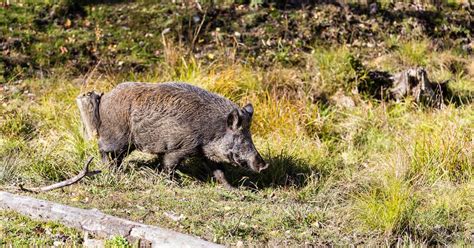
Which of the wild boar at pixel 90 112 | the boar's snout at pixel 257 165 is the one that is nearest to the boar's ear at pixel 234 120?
the boar's snout at pixel 257 165

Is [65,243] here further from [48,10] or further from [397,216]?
[48,10]

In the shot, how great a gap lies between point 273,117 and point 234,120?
1.80 m

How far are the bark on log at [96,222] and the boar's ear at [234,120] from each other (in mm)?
1973

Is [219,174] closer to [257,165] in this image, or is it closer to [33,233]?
[257,165]

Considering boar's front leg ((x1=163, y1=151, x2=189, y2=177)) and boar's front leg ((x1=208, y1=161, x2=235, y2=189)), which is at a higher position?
boar's front leg ((x1=163, y1=151, x2=189, y2=177))

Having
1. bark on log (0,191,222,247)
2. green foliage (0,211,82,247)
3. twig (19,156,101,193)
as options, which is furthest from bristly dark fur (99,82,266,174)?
green foliage (0,211,82,247)

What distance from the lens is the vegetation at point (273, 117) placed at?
622 centimetres

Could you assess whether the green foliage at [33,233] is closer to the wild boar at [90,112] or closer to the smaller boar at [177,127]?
the smaller boar at [177,127]

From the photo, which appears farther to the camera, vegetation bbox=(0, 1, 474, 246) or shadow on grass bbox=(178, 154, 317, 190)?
shadow on grass bbox=(178, 154, 317, 190)

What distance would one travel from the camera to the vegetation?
622cm

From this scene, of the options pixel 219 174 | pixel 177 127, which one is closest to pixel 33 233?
pixel 177 127

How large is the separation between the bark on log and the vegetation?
0.09 meters

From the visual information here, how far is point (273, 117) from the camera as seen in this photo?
885cm

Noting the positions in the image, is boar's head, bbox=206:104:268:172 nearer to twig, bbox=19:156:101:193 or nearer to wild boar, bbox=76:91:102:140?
wild boar, bbox=76:91:102:140
